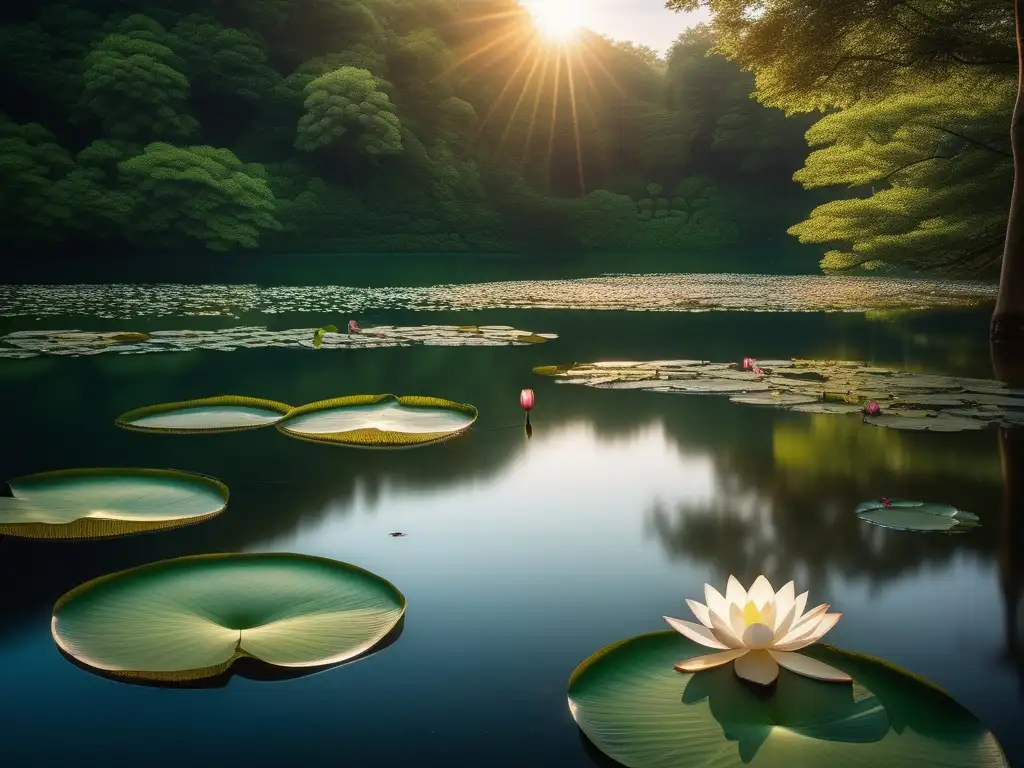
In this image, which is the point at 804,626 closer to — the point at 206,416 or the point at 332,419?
the point at 332,419

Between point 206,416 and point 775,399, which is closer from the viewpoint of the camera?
point 206,416

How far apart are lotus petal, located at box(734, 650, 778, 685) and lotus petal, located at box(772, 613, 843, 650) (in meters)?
Answer: 0.03

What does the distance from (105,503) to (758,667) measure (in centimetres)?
203

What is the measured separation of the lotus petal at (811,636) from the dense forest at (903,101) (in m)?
8.55

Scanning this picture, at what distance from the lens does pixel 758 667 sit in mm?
1498

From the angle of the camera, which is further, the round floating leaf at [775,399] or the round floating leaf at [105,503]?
the round floating leaf at [775,399]

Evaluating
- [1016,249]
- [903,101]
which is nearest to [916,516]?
[1016,249]

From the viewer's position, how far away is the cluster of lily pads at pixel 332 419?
3684 mm

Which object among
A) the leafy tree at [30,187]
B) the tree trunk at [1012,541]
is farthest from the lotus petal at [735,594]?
the leafy tree at [30,187]

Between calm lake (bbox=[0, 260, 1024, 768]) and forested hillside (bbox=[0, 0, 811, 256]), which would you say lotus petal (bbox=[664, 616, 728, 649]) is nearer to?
calm lake (bbox=[0, 260, 1024, 768])

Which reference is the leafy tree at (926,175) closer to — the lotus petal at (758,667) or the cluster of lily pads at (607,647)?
the cluster of lily pads at (607,647)

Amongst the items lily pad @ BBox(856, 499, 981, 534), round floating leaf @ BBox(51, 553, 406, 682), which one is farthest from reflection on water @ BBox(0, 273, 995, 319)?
round floating leaf @ BBox(51, 553, 406, 682)

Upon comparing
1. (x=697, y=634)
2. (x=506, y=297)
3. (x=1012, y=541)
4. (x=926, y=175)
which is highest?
(x=926, y=175)

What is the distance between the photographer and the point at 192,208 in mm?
20672
